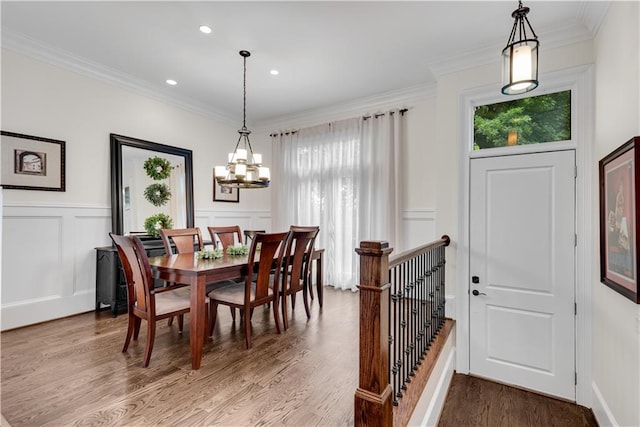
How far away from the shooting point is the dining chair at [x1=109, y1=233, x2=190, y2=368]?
2.49 metres

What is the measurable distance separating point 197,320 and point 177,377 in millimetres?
403

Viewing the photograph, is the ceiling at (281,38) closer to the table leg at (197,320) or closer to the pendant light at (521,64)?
the pendant light at (521,64)

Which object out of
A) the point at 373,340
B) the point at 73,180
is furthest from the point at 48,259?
the point at 373,340

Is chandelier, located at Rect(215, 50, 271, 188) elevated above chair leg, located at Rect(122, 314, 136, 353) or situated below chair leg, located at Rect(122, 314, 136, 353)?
above

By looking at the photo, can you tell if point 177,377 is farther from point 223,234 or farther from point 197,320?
point 223,234

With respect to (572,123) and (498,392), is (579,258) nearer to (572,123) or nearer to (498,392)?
(572,123)

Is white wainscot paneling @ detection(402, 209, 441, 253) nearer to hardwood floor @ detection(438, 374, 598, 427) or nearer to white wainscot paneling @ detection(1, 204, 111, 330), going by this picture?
hardwood floor @ detection(438, 374, 598, 427)

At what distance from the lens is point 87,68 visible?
375 centimetres

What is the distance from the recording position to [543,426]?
224 cm

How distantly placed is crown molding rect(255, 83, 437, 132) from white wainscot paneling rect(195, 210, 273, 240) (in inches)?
63.2

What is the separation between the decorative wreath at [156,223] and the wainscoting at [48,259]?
443 millimetres

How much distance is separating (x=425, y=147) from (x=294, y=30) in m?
2.29

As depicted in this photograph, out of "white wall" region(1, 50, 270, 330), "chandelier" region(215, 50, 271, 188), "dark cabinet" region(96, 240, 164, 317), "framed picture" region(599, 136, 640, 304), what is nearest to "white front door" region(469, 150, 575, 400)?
"framed picture" region(599, 136, 640, 304)

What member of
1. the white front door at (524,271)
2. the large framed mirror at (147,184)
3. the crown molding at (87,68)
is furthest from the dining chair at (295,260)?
the crown molding at (87,68)
